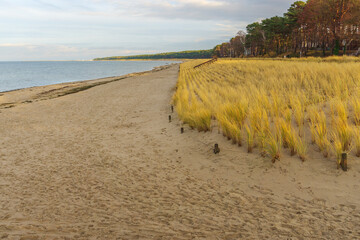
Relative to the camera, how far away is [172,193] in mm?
3838

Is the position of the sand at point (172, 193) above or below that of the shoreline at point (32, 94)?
below

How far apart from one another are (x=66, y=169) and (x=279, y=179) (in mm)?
4505

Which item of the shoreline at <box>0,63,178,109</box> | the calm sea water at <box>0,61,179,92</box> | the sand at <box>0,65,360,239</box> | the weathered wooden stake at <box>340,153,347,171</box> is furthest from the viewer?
the calm sea water at <box>0,61,179,92</box>

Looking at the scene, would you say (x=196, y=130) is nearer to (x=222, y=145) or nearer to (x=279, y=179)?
(x=222, y=145)

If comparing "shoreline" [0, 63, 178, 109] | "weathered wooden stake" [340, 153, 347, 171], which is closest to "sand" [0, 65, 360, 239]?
"weathered wooden stake" [340, 153, 347, 171]

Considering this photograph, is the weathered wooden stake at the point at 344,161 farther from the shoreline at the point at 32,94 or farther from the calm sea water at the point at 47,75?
the calm sea water at the point at 47,75

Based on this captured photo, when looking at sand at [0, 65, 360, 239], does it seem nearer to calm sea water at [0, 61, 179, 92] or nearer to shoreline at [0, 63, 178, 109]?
shoreline at [0, 63, 178, 109]

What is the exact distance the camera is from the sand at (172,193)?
2881mm

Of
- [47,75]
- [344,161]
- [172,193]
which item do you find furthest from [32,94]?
[47,75]

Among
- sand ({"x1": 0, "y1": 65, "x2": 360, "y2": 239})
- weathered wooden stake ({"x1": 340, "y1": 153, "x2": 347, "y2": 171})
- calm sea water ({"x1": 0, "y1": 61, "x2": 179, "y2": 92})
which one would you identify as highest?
calm sea water ({"x1": 0, "y1": 61, "x2": 179, "y2": 92})

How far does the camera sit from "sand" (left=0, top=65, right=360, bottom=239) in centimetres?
288

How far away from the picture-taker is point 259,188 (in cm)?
372

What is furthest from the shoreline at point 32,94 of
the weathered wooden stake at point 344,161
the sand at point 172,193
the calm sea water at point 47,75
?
the weathered wooden stake at point 344,161

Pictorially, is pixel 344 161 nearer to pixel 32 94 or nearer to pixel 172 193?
pixel 172 193
